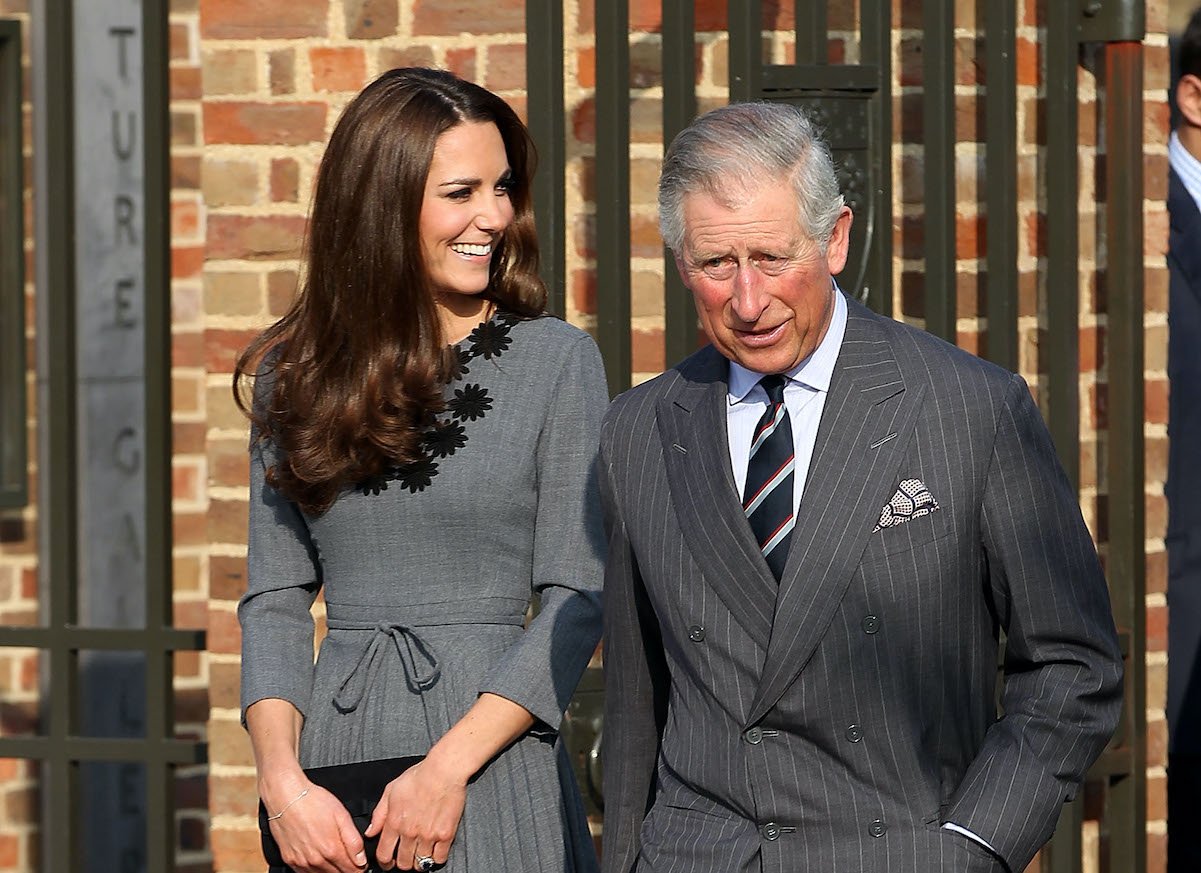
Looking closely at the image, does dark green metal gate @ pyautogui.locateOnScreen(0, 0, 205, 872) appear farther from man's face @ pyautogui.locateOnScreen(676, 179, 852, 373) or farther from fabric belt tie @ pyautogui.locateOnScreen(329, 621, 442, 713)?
man's face @ pyautogui.locateOnScreen(676, 179, 852, 373)

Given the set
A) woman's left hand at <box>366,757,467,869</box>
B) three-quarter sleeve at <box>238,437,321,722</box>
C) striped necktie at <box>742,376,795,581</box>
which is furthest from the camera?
three-quarter sleeve at <box>238,437,321,722</box>

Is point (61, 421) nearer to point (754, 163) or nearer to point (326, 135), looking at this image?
point (326, 135)

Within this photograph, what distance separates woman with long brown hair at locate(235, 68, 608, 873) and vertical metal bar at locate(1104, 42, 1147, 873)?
1.39m

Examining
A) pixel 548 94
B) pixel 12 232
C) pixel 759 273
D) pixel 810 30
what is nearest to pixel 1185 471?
pixel 810 30

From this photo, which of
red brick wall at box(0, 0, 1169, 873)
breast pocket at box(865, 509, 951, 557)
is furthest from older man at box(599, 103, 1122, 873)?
red brick wall at box(0, 0, 1169, 873)

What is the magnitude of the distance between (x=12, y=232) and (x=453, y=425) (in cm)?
266

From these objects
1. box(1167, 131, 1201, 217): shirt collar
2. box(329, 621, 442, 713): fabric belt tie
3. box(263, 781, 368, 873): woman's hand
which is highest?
box(1167, 131, 1201, 217): shirt collar

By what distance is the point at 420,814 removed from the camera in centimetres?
265

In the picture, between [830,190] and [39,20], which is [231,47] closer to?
[39,20]

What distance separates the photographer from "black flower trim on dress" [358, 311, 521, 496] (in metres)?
2.80

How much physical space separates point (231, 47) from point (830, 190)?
182 centimetres

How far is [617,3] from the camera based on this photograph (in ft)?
11.7

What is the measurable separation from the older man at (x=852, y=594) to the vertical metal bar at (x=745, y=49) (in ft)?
A: 4.30

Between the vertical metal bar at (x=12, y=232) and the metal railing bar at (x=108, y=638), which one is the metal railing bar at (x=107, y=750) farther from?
the vertical metal bar at (x=12, y=232)
